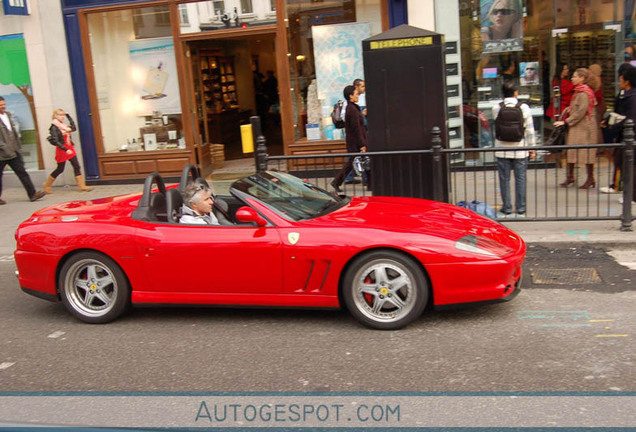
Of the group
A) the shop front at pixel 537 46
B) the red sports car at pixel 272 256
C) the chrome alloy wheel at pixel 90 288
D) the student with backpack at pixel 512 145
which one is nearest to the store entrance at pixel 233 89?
the shop front at pixel 537 46

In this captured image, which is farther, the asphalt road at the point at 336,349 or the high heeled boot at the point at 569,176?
the high heeled boot at the point at 569,176

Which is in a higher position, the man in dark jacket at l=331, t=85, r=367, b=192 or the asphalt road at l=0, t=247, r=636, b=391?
the man in dark jacket at l=331, t=85, r=367, b=192

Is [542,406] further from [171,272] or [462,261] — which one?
[171,272]

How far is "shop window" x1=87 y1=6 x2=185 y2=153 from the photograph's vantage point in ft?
44.6

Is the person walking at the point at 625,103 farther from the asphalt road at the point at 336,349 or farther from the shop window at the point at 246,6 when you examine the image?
the shop window at the point at 246,6

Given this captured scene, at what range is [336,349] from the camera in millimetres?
5156

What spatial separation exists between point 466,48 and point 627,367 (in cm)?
894

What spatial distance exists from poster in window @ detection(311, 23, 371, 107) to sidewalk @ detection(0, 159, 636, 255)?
248cm

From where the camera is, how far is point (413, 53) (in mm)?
8414

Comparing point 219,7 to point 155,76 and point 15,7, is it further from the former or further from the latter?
point 15,7

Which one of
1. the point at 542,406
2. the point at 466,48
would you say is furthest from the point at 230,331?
the point at 466,48

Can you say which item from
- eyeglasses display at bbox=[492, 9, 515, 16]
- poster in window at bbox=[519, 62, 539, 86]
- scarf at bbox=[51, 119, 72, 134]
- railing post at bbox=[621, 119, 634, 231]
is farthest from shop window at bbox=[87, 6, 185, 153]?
railing post at bbox=[621, 119, 634, 231]

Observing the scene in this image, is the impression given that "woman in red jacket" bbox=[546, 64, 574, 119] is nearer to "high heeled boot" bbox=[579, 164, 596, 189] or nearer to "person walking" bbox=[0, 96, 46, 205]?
"high heeled boot" bbox=[579, 164, 596, 189]

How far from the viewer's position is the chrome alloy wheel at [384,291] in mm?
5359
